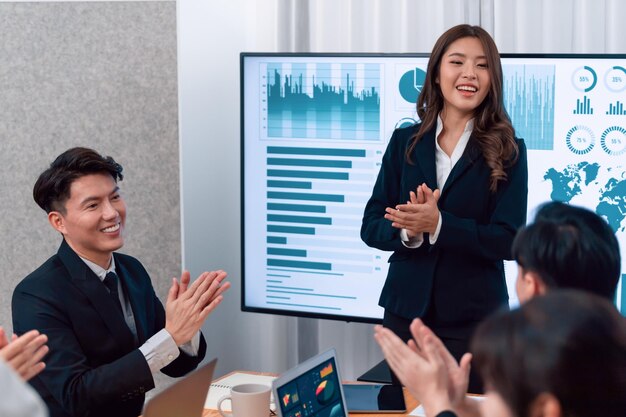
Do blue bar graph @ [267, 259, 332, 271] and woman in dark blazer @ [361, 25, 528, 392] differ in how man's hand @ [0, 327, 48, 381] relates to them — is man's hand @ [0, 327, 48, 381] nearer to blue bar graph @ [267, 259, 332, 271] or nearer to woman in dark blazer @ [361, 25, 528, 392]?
woman in dark blazer @ [361, 25, 528, 392]

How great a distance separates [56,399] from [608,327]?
1.39 m

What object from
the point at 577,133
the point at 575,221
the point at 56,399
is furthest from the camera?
the point at 577,133

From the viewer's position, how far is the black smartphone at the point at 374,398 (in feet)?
6.61

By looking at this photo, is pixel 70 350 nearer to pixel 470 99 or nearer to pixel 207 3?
pixel 470 99

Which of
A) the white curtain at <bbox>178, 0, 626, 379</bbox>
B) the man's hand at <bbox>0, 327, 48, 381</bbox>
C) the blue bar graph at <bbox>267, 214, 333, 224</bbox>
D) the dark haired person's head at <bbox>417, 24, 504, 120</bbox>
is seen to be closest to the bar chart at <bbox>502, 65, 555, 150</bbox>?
the white curtain at <bbox>178, 0, 626, 379</bbox>

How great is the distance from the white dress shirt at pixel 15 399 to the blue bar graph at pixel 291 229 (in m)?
2.59

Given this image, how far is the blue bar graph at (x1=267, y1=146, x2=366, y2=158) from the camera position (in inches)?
131

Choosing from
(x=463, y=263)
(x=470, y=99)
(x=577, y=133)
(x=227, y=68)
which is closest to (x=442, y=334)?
(x=463, y=263)

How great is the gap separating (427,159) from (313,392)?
40.4 inches

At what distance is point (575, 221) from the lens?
63.0 inches

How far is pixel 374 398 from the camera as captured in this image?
6.85ft

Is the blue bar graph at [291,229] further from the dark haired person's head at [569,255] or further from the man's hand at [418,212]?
the dark haired person's head at [569,255]

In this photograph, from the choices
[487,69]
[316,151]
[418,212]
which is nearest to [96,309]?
[418,212]

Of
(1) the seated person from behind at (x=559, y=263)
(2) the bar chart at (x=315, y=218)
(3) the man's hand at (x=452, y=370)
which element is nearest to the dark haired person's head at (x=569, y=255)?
(1) the seated person from behind at (x=559, y=263)
